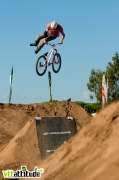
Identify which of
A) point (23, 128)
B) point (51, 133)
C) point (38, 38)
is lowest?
point (51, 133)

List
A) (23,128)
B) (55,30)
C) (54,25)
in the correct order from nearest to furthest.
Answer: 1. (23,128)
2. (54,25)
3. (55,30)

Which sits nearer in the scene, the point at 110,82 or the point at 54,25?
the point at 54,25

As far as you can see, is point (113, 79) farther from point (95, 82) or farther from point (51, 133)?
point (51, 133)

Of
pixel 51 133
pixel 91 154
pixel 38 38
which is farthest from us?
pixel 38 38

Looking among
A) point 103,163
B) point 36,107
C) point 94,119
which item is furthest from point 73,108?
point 103,163

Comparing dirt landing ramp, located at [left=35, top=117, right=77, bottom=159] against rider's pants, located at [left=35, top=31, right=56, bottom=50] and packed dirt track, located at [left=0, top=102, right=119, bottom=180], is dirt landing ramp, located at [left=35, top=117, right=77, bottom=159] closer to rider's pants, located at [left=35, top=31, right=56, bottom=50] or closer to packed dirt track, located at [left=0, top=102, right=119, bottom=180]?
rider's pants, located at [left=35, top=31, right=56, bottom=50]

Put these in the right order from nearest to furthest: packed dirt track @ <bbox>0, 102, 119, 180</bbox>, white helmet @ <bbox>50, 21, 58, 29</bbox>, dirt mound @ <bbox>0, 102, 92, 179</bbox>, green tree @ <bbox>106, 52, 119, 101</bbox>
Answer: packed dirt track @ <bbox>0, 102, 119, 180</bbox> < dirt mound @ <bbox>0, 102, 92, 179</bbox> < white helmet @ <bbox>50, 21, 58, 29</bbox> < green tree @ <bbox>106, 52, 119, 101</bbox>

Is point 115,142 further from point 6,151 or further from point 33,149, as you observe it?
point 6,151

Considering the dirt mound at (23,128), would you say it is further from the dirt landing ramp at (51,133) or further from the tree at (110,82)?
the tree at (110,82)

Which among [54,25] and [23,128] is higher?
[54,25]

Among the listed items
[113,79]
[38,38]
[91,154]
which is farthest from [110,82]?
[91,154]

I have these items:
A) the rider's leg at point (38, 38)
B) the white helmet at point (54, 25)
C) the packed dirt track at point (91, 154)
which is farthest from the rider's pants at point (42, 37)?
the packed dirt track at point (91, 154)

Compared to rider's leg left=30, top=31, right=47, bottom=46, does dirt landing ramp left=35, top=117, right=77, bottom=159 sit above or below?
below

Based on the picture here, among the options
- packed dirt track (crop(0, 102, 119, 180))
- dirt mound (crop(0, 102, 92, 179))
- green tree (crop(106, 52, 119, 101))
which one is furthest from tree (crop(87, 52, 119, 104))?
packed dirt track (crop(0, 102, 119, 180))
